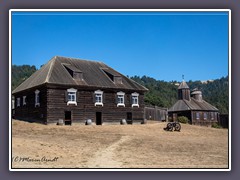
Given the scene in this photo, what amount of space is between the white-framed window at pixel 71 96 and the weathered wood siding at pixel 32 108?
2.13m

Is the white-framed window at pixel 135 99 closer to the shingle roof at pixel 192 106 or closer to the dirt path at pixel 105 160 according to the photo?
the dirt path at pixel 105 160

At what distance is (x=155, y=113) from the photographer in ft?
139

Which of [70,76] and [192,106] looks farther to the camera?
[192,106]

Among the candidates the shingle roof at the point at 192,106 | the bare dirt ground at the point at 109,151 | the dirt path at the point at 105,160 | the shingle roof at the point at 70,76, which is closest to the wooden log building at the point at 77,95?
the shingle roof at the point at 70,76

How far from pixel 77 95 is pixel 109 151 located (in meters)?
13.0

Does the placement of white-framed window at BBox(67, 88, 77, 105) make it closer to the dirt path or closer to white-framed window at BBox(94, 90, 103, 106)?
white-framed window at BBox(94, 90, 103, 106)

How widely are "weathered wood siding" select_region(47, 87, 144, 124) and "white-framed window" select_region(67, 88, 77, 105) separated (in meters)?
0.30

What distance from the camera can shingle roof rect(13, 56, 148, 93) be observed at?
2966cm

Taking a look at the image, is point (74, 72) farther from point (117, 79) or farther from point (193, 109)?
point (193, 109)

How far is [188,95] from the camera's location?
53.1 m

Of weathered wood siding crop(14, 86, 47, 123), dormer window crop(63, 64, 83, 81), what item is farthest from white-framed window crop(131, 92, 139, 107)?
weathered wood siding crop(14, 86, 47, 123)

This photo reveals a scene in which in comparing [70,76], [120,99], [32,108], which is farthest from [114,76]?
[32,108]
